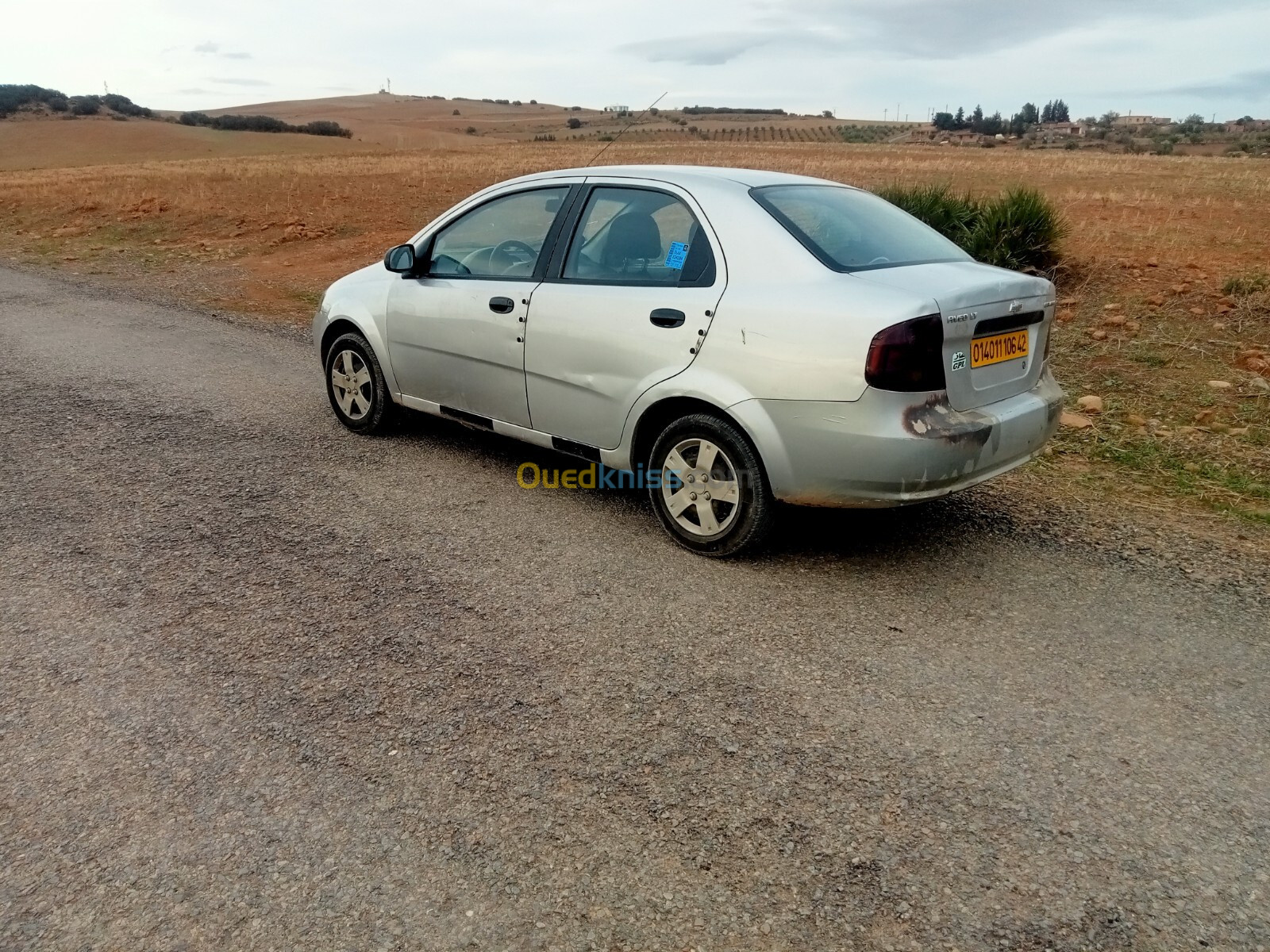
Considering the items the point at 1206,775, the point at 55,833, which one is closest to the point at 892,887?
the point at 1206,775

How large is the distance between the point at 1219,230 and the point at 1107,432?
10.2 metres

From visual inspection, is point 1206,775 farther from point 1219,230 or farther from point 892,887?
point 1219,230

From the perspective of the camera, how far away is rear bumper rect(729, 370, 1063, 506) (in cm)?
387

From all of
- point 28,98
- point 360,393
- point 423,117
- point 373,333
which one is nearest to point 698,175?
point 373,333

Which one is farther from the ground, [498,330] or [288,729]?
[498,330]

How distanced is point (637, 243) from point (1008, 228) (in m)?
7.75

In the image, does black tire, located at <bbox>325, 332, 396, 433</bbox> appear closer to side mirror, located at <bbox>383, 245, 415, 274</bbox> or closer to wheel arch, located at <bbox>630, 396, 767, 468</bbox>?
side mirror, located at <bbox>383, 245, 415, 274</bbox>

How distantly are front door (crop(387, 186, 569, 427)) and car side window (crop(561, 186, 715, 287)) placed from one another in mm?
242

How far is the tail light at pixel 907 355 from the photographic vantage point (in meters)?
3.79

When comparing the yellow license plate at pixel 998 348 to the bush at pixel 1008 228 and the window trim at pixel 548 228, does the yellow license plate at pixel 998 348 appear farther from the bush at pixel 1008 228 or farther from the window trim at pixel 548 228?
the bush at pixel 1008 228

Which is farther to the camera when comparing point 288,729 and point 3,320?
point 3,320

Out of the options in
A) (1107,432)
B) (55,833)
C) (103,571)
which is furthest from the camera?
(1107,432)

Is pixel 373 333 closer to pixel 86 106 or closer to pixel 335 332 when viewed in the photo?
pixel 335 332

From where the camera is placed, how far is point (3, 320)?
10461 mm
